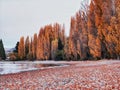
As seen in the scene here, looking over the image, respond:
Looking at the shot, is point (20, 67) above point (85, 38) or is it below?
below

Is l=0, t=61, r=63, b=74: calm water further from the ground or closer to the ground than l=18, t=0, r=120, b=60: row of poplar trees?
closer to the ground

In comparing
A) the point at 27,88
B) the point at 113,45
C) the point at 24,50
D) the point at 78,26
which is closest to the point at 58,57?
the point at 78,26

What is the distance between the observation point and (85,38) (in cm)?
4766

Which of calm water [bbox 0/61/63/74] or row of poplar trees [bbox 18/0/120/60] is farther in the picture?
row of poplar trees [bbox 18/0/120/60]

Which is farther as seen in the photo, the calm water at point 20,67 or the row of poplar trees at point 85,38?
the row of poplar trees at point 85,38

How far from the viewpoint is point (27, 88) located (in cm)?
948

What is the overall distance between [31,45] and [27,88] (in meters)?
80.3

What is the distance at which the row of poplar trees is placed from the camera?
3316 centimetres

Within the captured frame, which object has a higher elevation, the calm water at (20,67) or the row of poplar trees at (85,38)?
the row of poplar trees at (85,38)

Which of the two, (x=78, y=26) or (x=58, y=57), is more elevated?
(x=78, y=26)

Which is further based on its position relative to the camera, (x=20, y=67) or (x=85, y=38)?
(x=85, y=38)

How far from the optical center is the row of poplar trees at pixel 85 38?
33156mm

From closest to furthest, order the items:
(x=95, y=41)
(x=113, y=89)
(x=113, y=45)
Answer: (x=113, y=89) < (x=113, y=45) < (x=95, y=41)

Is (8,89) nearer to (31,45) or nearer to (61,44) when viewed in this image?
(61,44)
